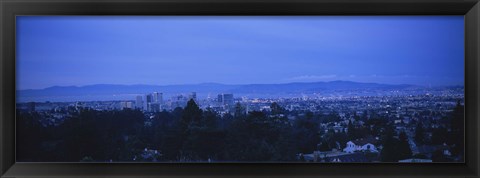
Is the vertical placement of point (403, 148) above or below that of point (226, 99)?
below

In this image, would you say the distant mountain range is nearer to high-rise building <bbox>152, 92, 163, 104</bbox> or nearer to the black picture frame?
high-rise building <bbox>152, 92, 163, 104</bbox>

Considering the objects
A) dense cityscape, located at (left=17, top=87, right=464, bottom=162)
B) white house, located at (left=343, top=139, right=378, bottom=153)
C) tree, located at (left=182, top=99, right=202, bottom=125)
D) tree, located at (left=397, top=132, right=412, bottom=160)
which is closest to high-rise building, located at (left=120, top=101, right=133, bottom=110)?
dense cityscape, located at (left=17, top=87, right=464, bottom=162)

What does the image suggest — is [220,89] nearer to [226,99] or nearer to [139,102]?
[226,99]

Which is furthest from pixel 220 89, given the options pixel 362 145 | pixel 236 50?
pixel 362 145

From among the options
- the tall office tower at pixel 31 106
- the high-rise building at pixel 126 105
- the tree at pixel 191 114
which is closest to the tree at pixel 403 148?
the tree at pixel 191 114

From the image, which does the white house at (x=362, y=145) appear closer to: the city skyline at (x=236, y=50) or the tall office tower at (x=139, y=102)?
the city skyline at (x=236, y=50)

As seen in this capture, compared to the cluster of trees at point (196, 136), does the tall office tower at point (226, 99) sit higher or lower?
higher

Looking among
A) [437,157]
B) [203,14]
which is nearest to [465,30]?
[437,157]
